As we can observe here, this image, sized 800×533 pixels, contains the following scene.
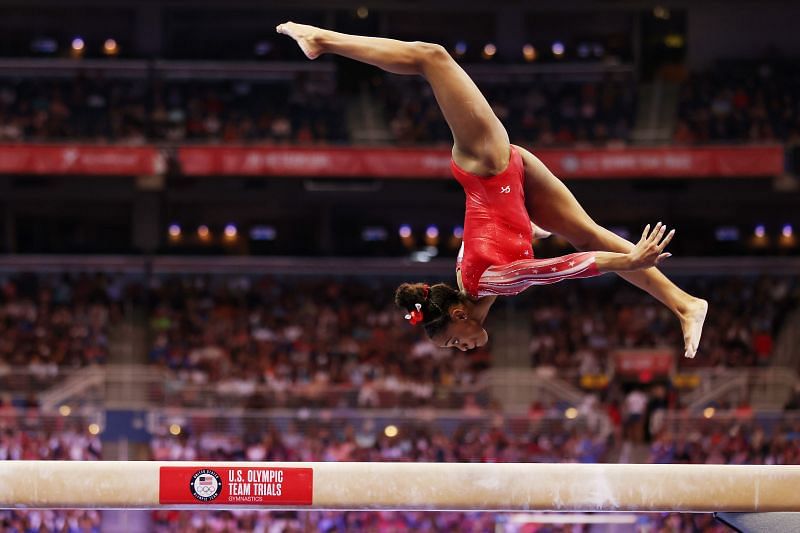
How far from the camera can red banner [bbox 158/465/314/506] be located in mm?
5648

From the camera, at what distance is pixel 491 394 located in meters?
16.2

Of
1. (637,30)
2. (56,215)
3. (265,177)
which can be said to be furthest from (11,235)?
(637,30)

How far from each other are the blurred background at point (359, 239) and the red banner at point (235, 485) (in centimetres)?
780

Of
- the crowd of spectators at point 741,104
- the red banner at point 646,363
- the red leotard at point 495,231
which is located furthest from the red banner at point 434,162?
the red leotard at point 495,231

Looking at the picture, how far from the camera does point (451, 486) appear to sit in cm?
558

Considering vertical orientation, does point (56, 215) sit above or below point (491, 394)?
above

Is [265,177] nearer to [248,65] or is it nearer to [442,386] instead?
[248,65]

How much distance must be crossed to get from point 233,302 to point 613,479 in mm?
14018

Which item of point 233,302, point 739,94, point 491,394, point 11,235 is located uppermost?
point 739,94

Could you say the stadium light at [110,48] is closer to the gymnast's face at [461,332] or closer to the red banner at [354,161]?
the red banner at [354,161]

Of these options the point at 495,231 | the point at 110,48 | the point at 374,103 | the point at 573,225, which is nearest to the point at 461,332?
the point at 495,231

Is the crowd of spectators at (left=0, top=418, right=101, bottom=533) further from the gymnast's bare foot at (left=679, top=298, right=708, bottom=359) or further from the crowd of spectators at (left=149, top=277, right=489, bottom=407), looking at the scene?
the gymnast's bare foot at (left=679, top=298, right=708, bottom=359)

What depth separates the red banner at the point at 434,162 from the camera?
17.6 m

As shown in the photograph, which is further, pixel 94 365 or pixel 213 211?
pixel 213 211
